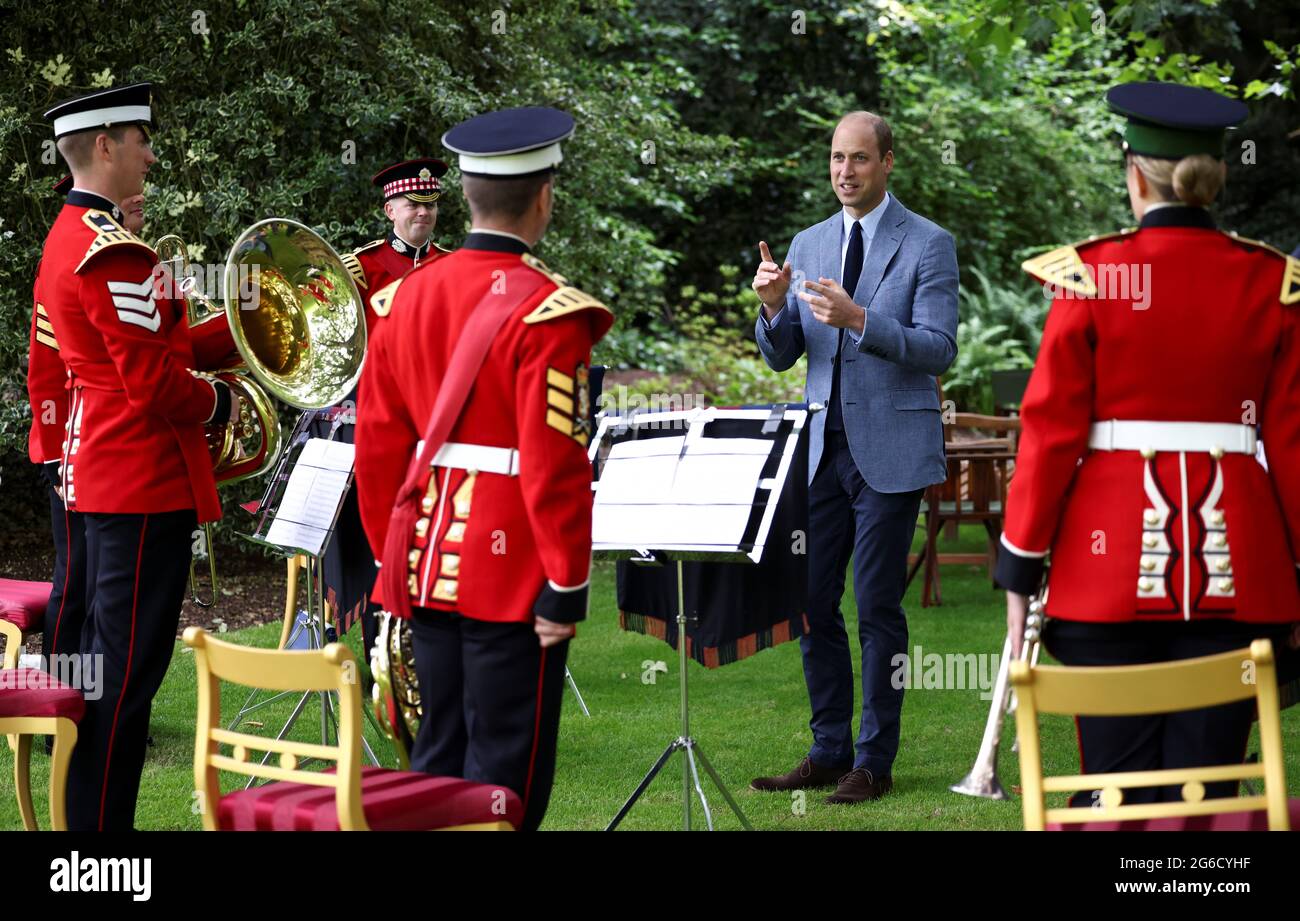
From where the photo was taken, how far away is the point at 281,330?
4.09m

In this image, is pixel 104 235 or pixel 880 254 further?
pixel 880 254

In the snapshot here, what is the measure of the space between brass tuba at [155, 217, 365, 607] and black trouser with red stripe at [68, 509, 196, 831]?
40 cm

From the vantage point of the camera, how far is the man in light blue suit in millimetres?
4648

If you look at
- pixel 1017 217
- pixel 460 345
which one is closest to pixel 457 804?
pixel 460 345

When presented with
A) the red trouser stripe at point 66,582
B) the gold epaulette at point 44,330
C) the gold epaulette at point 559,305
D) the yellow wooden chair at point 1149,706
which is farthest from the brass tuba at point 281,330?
the yellow wooden chair at point 1149,706

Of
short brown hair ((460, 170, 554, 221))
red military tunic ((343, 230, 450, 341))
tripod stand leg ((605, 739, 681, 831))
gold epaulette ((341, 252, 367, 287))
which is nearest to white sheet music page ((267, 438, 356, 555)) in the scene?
gold epaulette ((341, 252, 367, 287))

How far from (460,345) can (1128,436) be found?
134 centimetres

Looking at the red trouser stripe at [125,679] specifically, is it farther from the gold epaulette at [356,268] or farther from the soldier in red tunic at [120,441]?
the gold epaulette at [356,268]

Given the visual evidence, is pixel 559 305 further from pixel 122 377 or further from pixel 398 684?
pixel 122 377

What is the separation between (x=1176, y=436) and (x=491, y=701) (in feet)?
4.82

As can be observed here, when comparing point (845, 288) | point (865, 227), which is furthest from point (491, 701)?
point (865, 227)

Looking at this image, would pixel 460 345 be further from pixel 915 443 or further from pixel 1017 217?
pixel 1017 217

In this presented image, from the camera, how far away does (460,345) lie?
2904mm

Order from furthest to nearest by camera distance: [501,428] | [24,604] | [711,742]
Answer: [711,742], [24,604], [501,428]
